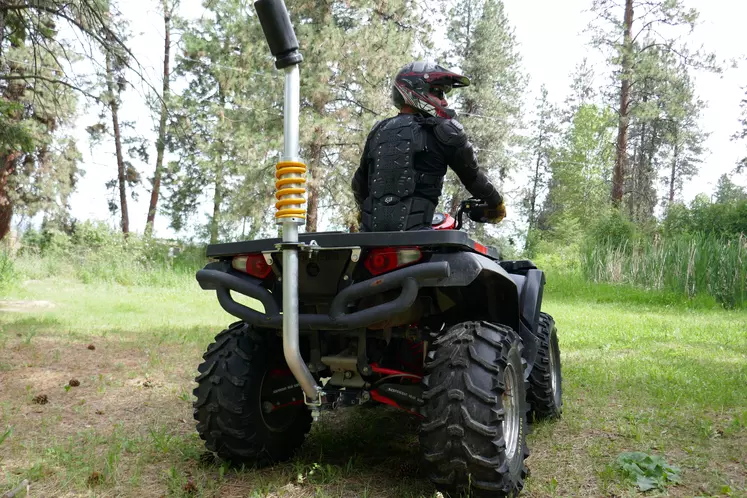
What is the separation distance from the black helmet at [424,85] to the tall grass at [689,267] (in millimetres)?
11390

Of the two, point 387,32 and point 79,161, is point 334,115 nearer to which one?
point 387,32

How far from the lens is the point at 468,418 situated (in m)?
2.34

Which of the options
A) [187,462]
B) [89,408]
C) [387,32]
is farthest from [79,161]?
[187,462]

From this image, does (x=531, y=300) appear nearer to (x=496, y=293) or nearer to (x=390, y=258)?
(x=496, y=293)

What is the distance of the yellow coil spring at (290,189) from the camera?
2420 mm

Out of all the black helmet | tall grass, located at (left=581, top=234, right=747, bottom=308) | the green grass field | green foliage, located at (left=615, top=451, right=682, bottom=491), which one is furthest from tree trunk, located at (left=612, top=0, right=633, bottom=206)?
the black helmet

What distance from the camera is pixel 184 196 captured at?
1131 inches

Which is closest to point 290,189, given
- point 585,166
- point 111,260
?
point 111,260

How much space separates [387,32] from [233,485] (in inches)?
657

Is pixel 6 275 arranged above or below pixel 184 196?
below

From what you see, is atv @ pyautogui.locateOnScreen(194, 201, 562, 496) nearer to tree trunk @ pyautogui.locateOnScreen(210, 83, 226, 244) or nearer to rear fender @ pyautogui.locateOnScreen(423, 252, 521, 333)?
rear fender @ pyautogui.locateOnScreen(423, 252, 521, 333)

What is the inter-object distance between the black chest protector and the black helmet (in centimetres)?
12

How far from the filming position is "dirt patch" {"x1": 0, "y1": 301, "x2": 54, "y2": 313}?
9295mm

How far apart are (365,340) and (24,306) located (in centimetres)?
915
